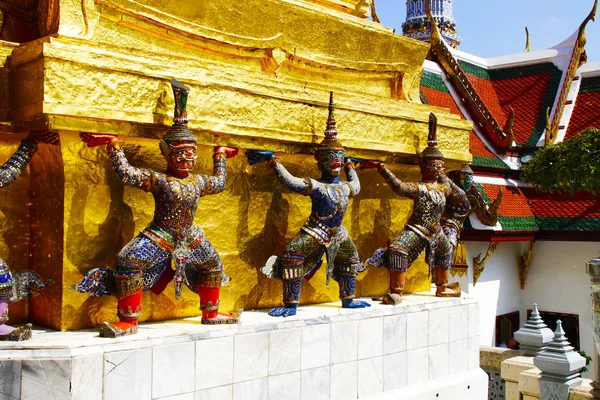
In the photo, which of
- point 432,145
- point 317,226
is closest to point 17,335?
point 317,226

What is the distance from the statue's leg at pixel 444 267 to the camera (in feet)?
20.5

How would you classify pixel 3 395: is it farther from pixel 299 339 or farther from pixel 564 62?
pixel 564 62

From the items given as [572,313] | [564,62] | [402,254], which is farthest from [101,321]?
[564,62]

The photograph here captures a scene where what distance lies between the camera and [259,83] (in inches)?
199

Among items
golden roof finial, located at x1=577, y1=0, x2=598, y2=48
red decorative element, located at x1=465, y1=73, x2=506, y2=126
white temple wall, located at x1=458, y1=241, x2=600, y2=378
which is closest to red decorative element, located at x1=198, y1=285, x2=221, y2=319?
white temple wall, located at x1=458, y1=241, x2=600, y2=378

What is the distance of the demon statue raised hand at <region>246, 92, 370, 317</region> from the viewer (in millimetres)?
4957

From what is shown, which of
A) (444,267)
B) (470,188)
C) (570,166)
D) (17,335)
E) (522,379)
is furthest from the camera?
(570,166)

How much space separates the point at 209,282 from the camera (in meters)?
4.44

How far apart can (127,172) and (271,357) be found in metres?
1.60

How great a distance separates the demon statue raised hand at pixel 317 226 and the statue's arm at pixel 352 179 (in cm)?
1

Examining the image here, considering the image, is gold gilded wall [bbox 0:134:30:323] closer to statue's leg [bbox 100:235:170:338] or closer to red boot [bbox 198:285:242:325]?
statue's leg [bbox 100:235:170:338]

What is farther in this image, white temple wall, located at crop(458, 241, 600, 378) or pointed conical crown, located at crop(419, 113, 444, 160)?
white temple wall, located at crop(458, 241, 600, 378)

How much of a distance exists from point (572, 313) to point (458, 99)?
446 cm

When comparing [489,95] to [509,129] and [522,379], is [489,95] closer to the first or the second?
[509,129]
